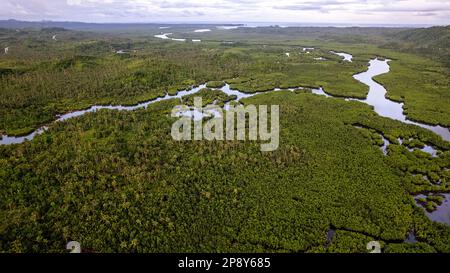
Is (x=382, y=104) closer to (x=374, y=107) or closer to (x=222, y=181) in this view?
(x=374, y=107)

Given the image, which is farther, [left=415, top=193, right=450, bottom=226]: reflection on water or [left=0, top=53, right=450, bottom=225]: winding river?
[left=0, top=53, right=450, bottom=225]: winding river

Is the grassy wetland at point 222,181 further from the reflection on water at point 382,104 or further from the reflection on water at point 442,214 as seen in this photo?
the reflection on water at point 382,104

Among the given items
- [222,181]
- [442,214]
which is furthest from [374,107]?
[222,181]

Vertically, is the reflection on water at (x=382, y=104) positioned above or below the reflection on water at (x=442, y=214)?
above

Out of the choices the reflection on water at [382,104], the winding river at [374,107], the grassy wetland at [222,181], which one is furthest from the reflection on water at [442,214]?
the reflection on water at [382,104]

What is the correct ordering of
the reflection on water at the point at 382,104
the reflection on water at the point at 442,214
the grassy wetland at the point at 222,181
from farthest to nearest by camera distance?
the reflection on water at the point at 382,104
the reflection on water at the point at 442,214
the grassy wetland at the point at 222,181

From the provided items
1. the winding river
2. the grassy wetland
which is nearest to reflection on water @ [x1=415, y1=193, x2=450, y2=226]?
the winding river

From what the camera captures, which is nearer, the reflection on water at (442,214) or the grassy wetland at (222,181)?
the grassy wetland at (222,181)

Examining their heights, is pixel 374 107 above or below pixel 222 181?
above

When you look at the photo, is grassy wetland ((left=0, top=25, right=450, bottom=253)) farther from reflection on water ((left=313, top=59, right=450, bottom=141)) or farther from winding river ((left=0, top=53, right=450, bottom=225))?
Answer: reflection on water ((left=313, top=59, right=450, bottom=141))

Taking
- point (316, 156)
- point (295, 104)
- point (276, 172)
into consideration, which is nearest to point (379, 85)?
point (295, 104)

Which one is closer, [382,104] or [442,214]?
[442,214]
